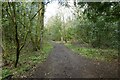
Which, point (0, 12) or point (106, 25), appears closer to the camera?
point (0, 12)

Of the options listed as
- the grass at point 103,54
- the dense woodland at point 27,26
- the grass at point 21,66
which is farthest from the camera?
the grass at point 103,54

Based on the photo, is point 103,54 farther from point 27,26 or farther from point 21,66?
point 21,66

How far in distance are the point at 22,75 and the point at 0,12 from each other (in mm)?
4068

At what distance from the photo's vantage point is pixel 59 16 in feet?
137

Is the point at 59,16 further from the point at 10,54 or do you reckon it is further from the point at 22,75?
the point at 22,75

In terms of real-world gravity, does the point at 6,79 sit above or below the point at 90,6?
below

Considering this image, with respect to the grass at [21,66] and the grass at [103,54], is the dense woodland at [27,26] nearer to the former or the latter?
the grass at [21,66]

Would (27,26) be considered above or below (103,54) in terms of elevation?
above

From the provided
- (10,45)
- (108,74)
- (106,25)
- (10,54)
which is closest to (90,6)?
(108,74)

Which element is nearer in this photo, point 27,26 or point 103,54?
point 27,26

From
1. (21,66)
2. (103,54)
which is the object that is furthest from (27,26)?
(103,54)

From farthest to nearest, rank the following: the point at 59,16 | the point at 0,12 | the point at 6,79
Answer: the point at 59,16 → the point at 0,12 → the point at 6,79

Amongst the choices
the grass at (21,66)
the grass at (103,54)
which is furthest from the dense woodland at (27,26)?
the grass at (103,54)

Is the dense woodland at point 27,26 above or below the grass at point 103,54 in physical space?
above
